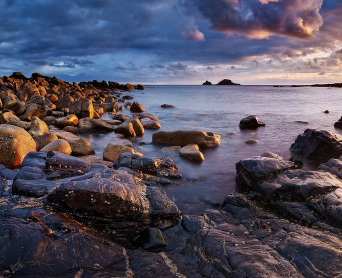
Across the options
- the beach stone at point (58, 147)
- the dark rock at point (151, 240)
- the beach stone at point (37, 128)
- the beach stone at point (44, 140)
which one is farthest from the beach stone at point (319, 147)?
the beach stone at point (37, 128)

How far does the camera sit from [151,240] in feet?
11.4

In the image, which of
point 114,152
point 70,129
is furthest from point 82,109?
point 114,152

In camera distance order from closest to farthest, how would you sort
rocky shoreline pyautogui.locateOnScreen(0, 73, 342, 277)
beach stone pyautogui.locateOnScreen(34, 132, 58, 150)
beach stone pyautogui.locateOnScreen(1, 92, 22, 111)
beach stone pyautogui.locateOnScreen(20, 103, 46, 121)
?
rocky shoreline pyautogui.locateOnScreen(0, 73, 342, 277), beach stone pyautogui.locateOnScreen(34, 132, 58, 150), beach stone pyautogui.locateOnScreen(20, 103, 46, 121), beach stone pyautogui.locateOnScreen(1, 92, 22, 111)

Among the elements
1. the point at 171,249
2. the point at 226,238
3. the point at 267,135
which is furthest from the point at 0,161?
the point at 267,135

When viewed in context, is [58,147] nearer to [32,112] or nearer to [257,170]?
[257,170]

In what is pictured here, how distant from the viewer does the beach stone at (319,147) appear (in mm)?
7672

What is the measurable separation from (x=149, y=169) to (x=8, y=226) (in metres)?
3.68

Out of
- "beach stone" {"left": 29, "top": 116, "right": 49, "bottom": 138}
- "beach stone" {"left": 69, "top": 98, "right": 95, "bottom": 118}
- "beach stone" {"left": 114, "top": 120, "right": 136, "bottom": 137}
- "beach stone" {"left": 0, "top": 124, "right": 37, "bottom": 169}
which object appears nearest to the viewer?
"beach stone" {"left": 0, "top": 124, "right": 37, "bottom": 169}

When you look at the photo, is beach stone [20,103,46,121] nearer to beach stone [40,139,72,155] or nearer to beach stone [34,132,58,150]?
beach stone [34,132,58,150]

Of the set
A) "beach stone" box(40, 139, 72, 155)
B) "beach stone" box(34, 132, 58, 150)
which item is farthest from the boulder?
"beach stone" box(40, 139, 72, 155)

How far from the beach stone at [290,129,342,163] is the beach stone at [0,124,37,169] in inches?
318

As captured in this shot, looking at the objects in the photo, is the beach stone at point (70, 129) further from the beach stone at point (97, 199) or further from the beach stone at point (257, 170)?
the beach stone at point (257, 170)

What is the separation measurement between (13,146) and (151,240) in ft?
15.2

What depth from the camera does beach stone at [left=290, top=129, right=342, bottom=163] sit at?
7672mm
